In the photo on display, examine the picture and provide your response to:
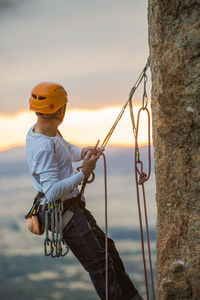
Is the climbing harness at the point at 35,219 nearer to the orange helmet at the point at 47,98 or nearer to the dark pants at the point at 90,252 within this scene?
the dark pants at the point at 90,252

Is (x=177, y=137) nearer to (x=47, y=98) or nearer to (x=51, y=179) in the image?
(x=51, y=179)

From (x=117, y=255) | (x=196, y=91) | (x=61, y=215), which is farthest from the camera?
(x=117, y=255)

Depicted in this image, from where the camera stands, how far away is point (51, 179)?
4.71m

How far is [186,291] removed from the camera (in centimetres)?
477

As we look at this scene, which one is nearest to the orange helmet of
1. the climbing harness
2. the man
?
the man

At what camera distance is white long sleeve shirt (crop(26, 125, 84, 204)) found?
473cm

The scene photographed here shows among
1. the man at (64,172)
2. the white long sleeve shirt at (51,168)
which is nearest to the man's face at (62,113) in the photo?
the man at (64,172)

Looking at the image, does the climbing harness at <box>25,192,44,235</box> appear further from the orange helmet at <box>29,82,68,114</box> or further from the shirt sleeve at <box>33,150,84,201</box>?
the orange helmet at <box>29,82,68,114</box>

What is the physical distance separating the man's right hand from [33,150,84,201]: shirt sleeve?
14cm

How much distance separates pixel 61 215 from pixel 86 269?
25.0 inches

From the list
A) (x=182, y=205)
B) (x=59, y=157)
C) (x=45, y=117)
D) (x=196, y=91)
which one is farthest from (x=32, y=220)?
(x=196, y=91)

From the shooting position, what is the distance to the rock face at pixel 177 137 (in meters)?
4.54

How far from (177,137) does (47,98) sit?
1350 millimetres

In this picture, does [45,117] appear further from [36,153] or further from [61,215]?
[61,215]
